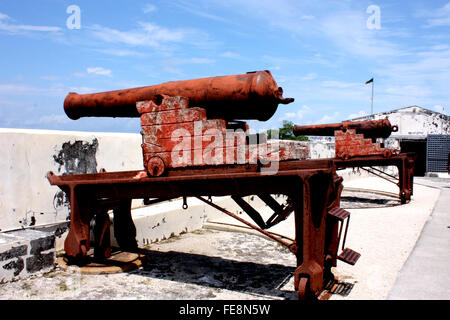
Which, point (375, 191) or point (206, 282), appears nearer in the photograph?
point (206, 282)

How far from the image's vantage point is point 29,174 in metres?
4.89

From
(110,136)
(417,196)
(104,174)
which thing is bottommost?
(417,196)

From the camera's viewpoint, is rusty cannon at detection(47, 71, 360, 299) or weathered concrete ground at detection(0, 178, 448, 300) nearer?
rusty cannon at detection(47, 71, 360, 299)

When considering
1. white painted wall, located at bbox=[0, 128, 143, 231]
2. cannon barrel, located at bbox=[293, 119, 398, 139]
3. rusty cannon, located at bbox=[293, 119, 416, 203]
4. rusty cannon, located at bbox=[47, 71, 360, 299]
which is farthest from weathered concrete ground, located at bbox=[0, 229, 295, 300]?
cannon barrel, located at bbox=[293, 119, 398, 139]

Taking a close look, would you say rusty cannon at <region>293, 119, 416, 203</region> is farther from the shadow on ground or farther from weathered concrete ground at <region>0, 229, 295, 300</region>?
the shadow on ground

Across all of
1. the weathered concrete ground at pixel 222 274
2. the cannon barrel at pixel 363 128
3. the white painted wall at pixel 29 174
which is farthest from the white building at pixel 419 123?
the white painted wall at pixel 29 174

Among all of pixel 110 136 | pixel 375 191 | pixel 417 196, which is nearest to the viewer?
pixel 110 136

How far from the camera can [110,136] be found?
239 inches

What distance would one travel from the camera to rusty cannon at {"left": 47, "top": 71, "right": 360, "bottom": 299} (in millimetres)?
3264
